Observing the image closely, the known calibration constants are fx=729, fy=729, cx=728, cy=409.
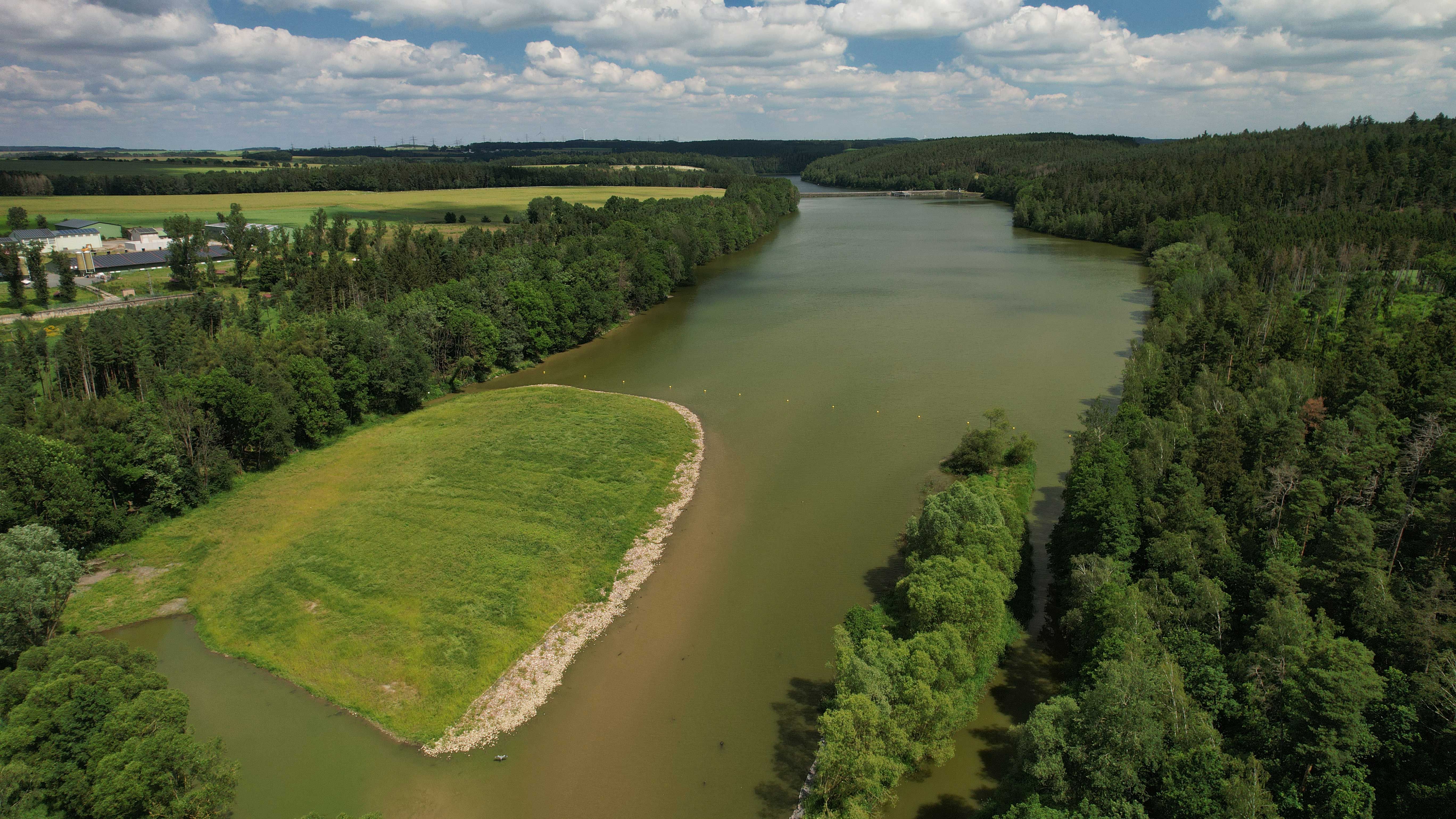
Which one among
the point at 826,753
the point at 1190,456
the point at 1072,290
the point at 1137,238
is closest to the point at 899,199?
the point at 1137,238

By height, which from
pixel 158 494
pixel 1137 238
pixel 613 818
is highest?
pixel 1137 238

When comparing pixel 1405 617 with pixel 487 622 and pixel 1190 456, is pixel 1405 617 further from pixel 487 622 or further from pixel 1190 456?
pixel 487 622

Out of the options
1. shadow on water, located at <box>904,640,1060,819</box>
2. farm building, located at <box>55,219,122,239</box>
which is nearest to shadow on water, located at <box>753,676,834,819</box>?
shadow on water, located at <box>904,640,1060,819</box>

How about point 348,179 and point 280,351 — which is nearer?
point 280,351

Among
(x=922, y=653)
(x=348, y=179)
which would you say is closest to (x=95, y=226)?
(x=348, y=179)

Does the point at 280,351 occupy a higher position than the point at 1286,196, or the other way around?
the point at 1286,196

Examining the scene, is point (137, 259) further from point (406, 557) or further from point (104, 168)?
point (104, 168)

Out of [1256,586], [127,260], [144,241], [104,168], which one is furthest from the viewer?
[104,168]
